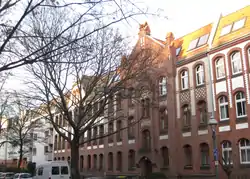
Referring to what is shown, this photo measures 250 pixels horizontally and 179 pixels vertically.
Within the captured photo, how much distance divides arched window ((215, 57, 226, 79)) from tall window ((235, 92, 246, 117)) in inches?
90.7

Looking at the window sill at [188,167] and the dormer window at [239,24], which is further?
the window sill at [188,167]

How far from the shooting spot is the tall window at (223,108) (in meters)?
28.6

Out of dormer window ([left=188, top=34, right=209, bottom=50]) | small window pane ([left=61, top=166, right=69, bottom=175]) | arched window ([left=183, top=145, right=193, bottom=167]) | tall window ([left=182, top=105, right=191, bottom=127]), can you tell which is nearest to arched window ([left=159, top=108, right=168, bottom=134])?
tall window ([left=182, top=105, right=191, bottom=127])

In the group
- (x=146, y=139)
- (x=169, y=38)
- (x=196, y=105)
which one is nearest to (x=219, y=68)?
(x=196, y=105)

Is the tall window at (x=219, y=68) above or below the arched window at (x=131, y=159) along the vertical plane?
above

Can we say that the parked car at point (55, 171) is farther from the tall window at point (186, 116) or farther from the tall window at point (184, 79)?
the tall window at point (184, 79)

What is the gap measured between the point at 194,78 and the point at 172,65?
10.8 feet

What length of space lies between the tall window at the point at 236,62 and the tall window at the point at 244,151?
564 cm

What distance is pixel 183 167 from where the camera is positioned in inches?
1249

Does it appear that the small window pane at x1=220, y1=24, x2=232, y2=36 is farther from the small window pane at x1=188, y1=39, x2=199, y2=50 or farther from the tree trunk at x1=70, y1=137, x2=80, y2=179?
the tree trunk at x1=70, y1=137, x2=80, y2=179

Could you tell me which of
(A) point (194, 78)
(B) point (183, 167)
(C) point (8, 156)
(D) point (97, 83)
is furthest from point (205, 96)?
(C) point (8, 156)

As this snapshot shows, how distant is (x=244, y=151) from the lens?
2675cm

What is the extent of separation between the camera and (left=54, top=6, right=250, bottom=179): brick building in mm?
27469

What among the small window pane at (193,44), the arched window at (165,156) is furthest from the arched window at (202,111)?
the small window pane at (193,44)
